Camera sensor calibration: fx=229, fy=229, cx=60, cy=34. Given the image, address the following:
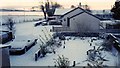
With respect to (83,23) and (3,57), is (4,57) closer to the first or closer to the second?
(3,57)

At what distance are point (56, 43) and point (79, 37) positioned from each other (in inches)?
113

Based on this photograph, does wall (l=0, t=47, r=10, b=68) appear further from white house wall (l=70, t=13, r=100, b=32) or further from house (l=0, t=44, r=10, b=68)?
white house wall (l=70, t=13, r=100, b=32)

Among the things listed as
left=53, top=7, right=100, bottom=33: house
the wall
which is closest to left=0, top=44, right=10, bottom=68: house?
the wall

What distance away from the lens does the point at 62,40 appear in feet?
44.8

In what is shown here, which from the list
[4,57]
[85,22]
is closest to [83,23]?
[85,22]

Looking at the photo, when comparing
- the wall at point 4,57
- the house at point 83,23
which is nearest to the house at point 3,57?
the wall at point 4,57

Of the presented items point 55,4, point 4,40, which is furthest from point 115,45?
point 55,4

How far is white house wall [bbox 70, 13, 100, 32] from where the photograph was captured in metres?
17.1

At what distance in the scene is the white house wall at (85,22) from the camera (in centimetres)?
1708

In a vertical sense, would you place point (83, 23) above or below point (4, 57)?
above

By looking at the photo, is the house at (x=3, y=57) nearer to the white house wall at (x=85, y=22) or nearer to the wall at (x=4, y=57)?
the wall at (x=4, y=57)

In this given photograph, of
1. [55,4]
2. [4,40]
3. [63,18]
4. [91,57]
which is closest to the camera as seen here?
[91,57]

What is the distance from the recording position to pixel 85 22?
1730cm

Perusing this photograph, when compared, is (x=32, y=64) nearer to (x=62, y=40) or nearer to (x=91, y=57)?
(x=91, y=57)
